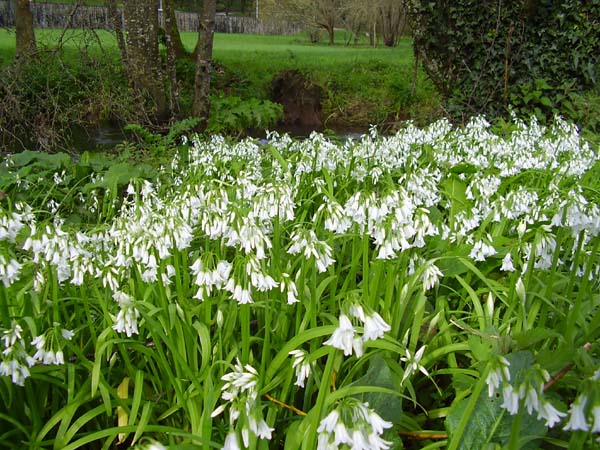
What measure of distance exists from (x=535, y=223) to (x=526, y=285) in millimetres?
1055

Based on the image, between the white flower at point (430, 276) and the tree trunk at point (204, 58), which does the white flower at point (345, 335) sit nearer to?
the white flower at point (430, 276)

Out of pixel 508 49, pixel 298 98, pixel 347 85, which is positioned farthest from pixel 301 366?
pixel 347 85

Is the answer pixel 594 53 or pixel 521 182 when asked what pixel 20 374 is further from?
pixel 594 53

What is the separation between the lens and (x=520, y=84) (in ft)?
29.9

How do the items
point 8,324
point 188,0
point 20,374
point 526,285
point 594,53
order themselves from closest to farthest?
point 20,374
point 8,324
point 526,285
point 594,53
point 188,0

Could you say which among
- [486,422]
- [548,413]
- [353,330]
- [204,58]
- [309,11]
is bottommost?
[486,422]

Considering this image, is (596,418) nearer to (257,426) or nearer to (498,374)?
(498,374)

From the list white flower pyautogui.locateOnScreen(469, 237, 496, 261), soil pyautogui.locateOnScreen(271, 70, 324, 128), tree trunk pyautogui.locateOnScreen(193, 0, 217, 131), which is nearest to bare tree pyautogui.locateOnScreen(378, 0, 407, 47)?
soil pyautogui.locateOnScreen(271, 70, 324, 128)

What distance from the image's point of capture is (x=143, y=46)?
9094 millimetres

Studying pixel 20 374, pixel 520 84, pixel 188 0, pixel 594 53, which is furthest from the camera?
pixel 188 0

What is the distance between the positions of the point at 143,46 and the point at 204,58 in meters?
1.03

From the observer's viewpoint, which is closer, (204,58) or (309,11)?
(204,58)

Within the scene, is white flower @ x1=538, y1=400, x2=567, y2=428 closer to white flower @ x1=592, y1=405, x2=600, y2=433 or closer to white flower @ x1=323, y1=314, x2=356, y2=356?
white flower @ x1=592, y1=405, x2=600, y2=433

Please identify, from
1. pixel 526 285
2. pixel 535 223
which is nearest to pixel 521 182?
pixel 535 223
